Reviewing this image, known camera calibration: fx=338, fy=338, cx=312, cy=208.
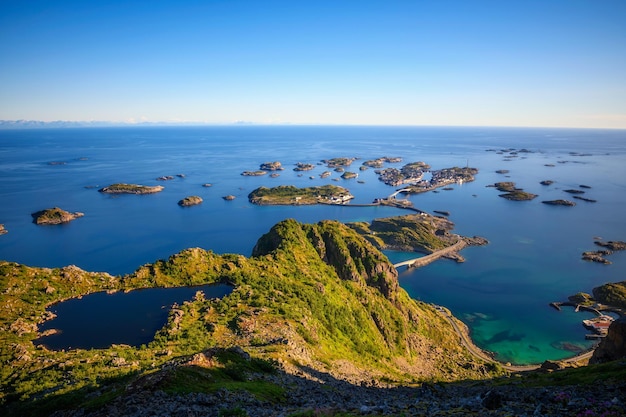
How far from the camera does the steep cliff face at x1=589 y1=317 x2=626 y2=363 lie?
99.1 feet

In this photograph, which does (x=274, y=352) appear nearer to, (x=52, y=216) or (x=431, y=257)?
(x=431, y=257)

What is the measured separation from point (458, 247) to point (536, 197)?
102013mm

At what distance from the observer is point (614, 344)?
3094 cm

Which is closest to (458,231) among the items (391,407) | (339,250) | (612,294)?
(612,294)

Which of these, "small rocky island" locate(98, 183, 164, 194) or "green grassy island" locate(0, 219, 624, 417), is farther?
"small rocky island" locate(98, 183, 164, 194)

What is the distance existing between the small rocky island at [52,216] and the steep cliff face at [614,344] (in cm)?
16569

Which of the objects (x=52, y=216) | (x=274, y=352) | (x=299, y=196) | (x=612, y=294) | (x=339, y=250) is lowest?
(x=612, y=294)

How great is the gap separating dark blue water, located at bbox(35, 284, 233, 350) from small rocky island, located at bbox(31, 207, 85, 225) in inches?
4832

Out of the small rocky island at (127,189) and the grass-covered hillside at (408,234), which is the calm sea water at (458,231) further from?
the grass-covered hillside at (408,234)

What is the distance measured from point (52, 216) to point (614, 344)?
170m

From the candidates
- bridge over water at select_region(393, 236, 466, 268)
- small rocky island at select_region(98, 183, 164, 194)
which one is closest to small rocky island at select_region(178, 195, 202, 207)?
small rocky island at select_region(98, 183, 164, 194)

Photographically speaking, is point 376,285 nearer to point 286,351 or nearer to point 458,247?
point 286,351

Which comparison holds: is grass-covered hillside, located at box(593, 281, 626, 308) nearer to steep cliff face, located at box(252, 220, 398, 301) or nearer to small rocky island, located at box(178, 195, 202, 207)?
steep cliff face, located at box(252, 220, 398, 301)

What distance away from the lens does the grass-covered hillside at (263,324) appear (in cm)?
2406
